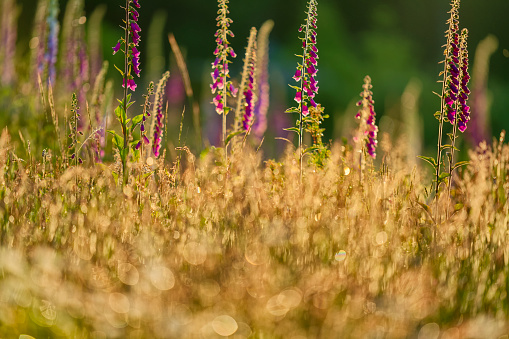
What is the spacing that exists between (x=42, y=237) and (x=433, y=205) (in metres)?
2.14

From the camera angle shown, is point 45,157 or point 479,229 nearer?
point 479,229

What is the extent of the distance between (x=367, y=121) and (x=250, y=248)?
75.5 inches

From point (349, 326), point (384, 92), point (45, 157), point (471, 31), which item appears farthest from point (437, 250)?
point (471, 31)

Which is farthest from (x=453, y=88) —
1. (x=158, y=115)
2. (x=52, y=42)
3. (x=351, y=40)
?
(x=351, y=40)

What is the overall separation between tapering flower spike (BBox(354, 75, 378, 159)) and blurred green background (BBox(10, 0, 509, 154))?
34.8 ft

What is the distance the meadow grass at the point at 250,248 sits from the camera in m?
1.86

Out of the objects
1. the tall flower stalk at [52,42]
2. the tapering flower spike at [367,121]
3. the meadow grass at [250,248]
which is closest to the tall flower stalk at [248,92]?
the meadow grass at [250,248]

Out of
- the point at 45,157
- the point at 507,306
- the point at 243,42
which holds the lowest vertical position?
the point at 507,306

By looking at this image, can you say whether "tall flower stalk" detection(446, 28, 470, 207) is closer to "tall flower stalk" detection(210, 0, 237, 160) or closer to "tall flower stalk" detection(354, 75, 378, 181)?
"tall flower stalk" detection(354, 75, 378, 181)

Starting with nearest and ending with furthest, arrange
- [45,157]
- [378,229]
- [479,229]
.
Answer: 1. [378,229]
2. [479,229]
3. [45,157]

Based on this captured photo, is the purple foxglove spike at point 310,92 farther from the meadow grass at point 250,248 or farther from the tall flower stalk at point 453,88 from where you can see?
the tall flower stalk at point 453,88

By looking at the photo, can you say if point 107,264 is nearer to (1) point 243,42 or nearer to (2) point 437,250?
(2) point 437,250

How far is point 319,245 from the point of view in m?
2.53

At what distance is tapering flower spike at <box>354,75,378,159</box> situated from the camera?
3629 millimetres
